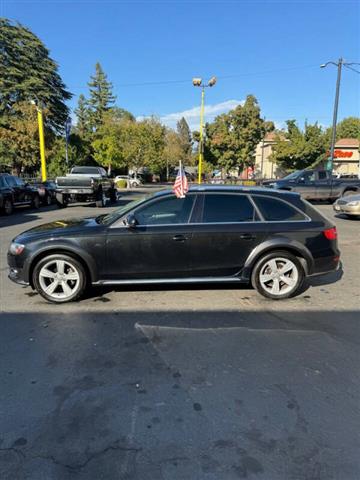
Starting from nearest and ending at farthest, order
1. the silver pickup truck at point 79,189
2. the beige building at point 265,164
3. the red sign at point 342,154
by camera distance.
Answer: the silver pickup truck at point 79,189 < the red sign at point 342,154 < the beige building at point 265,164

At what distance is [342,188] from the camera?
18938 millimetres

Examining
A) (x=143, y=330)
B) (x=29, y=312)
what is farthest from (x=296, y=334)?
(x=29, y=312)

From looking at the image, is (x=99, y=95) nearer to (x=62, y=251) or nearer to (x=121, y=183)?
(x=121, y=183)

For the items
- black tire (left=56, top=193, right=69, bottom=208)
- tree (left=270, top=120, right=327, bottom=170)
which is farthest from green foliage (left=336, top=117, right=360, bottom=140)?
black tire (left=56, top=193, right=69, bottom=208)

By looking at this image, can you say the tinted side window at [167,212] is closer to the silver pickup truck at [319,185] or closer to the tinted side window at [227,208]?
the tinted side window at [227,208]

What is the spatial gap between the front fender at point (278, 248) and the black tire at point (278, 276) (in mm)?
57

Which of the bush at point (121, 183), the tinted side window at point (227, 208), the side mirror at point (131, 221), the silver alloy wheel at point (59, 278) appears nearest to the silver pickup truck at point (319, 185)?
the tinted side window at point (227, 208)

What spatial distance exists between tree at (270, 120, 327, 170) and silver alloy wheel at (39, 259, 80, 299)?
1573 inches

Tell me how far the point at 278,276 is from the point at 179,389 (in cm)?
255

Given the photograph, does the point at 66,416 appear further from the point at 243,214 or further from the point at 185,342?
the point at 243,214

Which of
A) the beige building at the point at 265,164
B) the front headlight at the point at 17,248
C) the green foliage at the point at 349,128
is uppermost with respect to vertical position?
the green foliage at the point at 349,128

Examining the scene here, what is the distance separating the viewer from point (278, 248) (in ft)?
16.0

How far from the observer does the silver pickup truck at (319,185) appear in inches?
739

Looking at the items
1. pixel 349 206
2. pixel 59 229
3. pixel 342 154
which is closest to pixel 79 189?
pixel 349 206
